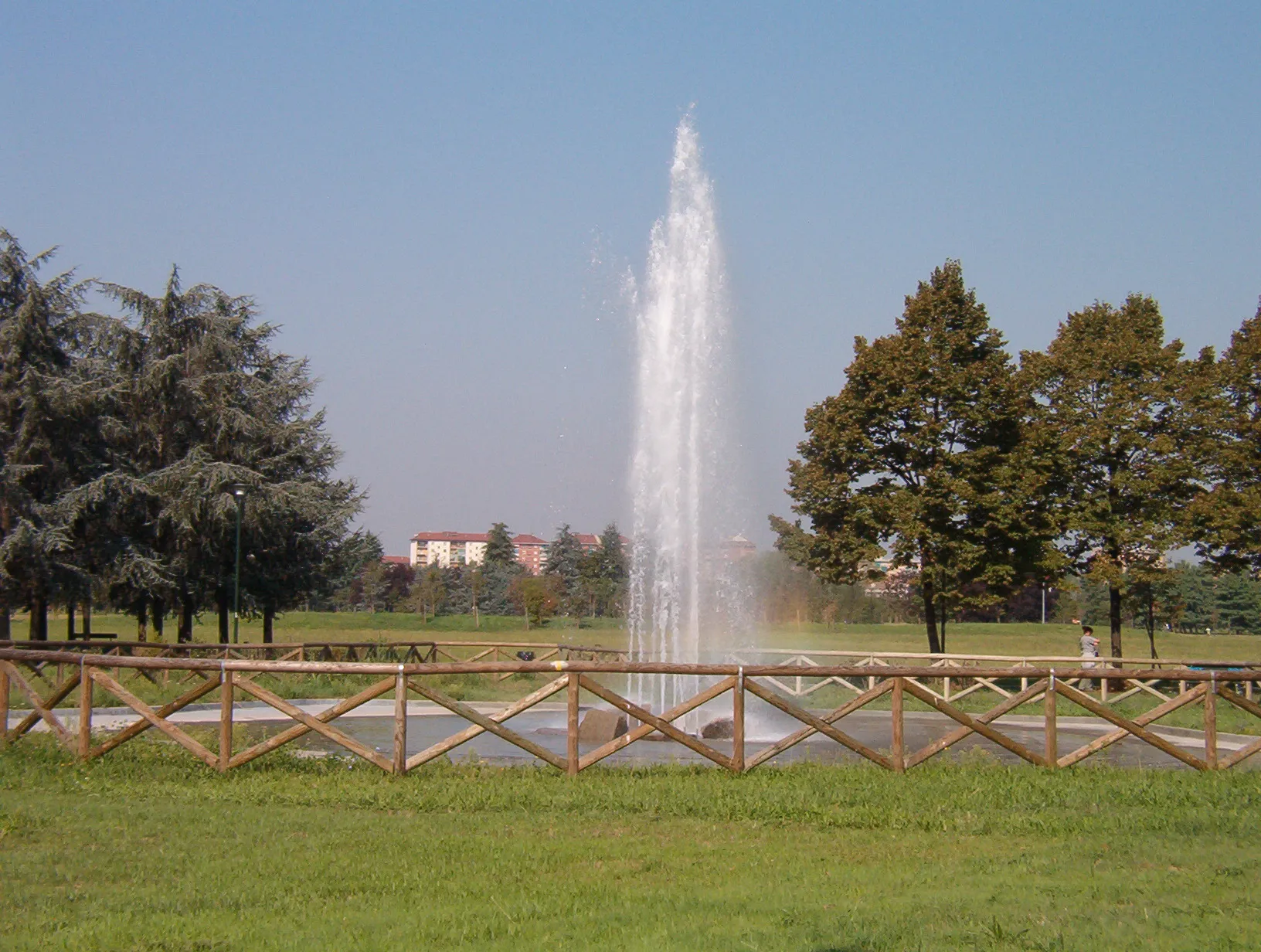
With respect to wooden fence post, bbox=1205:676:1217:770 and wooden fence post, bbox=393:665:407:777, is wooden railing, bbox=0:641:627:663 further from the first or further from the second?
wooden fence post, bbox=1205:676:1217:770

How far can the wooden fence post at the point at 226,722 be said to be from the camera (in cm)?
1222

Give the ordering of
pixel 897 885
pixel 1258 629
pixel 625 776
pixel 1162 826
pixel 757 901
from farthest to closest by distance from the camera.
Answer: pixel 1258 629 → pixel 625 776 → pixel 1162 826 → pixel 897 885 → pixel 757 901

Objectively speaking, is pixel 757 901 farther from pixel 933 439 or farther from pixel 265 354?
pixel 265 354

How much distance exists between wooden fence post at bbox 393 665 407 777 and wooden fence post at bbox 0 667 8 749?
15.2 feet

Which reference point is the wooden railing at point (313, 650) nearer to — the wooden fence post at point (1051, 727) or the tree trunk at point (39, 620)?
the tree trunk at point (39, 620)

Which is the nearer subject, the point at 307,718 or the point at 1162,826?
the point at 1162,826

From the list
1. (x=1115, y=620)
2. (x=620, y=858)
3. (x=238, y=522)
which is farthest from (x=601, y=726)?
(x=1115, y=620)

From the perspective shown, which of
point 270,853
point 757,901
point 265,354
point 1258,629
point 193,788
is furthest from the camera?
point 1258,629

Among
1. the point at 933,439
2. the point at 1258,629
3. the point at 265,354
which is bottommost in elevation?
the point at 1258,629

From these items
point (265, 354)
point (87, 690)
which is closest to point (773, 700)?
point (87, 690)

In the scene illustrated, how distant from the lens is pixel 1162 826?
32.2ft

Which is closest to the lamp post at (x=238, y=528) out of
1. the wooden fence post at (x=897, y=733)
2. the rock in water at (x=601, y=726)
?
the rock in water at (x=601, y=726)

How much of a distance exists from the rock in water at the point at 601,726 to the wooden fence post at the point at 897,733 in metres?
6.38

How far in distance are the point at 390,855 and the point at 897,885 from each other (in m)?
3.56
